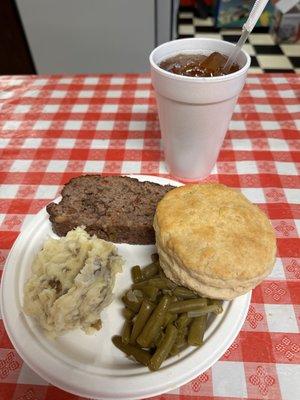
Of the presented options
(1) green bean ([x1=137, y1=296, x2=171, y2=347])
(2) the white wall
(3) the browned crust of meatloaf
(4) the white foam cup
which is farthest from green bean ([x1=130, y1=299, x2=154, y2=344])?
(2) the white wall

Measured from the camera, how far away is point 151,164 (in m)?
1.88

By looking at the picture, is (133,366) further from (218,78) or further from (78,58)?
(78,58)

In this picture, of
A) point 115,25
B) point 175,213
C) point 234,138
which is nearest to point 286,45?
point 115,25

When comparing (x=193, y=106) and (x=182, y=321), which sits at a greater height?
(x=193, y=106)

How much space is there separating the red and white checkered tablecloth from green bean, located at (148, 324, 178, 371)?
14 cm

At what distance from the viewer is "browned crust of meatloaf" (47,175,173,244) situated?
1.37m

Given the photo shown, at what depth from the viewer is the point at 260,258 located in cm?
105

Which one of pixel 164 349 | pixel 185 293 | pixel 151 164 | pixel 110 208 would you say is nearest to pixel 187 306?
pixel 185 293

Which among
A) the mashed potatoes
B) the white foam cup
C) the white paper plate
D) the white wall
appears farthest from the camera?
the white wall

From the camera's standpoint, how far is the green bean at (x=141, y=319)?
3.53ft

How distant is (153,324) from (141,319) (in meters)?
0.04

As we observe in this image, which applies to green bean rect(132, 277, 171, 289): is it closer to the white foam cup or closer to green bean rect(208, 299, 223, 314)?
green bean rect(208, 299, 223, 314)

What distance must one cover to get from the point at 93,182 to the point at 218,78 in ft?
2.30

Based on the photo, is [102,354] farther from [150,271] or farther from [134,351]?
[150,271]
